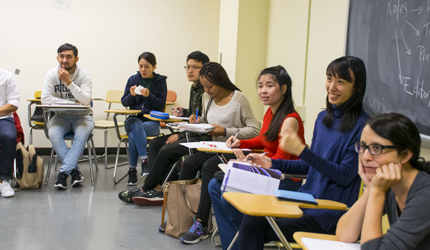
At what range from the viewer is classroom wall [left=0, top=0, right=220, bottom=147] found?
471cm

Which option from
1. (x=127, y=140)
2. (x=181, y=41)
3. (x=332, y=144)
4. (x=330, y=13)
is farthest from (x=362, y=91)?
(x=181, y=41)

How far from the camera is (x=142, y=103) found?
12.0ft

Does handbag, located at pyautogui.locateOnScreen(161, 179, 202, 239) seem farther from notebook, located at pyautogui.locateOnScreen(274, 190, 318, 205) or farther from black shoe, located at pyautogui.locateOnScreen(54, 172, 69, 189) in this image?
black shoe, located at pyautogui.locateOnScreen(54, 172, 69, 189)

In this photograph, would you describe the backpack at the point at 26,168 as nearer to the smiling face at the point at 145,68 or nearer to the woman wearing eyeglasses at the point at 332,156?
the smiling face at the point at 145,68

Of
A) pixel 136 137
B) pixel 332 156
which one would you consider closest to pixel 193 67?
pixel 136 137

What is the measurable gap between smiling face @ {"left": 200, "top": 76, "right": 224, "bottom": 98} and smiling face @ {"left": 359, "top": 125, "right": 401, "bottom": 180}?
1.71 metres

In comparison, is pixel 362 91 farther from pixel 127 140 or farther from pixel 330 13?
pixel 127 140

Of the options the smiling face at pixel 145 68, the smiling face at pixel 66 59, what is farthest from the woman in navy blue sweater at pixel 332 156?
the smiling face at pixel 66 59

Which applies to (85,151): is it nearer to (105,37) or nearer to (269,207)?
(105,37)

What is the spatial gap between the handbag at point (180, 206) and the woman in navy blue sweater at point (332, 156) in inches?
37.2

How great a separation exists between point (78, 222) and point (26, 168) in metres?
1.10

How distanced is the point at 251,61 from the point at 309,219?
2.59 metres

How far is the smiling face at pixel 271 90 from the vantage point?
1.96 metres

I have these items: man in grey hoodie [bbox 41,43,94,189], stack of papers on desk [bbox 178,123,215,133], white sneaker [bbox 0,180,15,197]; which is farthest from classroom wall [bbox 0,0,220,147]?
stack of papers on desk [bbox 178,123,215,133]
